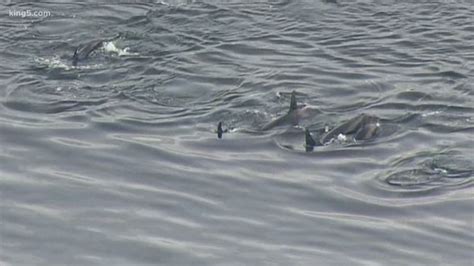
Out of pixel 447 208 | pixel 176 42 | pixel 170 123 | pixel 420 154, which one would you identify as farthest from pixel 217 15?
pixel 447 208

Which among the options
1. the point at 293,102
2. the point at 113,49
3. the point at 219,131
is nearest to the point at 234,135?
the point at 219,131

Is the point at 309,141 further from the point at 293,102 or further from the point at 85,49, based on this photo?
the point at 85,49

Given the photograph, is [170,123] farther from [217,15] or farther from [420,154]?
[217,15]

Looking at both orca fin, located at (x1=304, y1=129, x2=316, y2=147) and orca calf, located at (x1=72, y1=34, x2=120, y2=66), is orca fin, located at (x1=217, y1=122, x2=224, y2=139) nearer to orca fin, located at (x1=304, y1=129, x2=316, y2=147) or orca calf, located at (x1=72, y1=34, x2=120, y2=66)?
orca fin, located at (x1=304, y1=129, x2=316, y2=147)

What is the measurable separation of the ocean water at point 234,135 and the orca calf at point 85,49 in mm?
134

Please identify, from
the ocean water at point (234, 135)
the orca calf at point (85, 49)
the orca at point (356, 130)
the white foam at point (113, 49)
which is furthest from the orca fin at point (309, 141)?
the orca calf at point (85, 49)

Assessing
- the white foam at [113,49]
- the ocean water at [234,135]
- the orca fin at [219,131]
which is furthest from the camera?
the white foam at [113,49]

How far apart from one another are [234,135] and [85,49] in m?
4.64

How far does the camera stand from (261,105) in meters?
21.1

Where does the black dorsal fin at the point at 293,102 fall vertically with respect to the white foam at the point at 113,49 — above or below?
below

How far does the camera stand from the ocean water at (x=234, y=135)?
1631 centimetres

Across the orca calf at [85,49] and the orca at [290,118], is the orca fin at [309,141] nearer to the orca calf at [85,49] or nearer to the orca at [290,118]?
the orca at [290,118]

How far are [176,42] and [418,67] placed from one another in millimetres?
4727

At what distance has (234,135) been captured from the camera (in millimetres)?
19812
